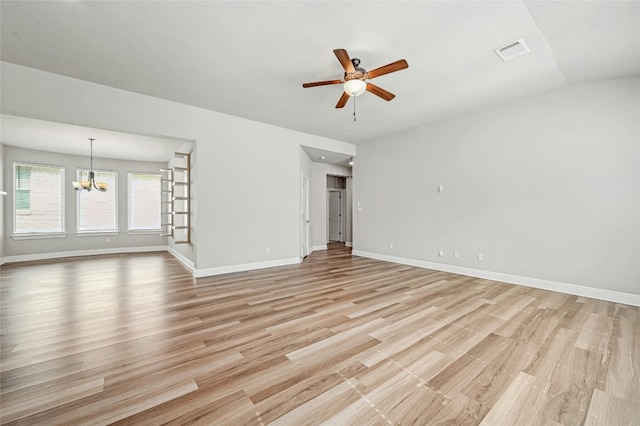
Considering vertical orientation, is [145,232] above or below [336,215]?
below

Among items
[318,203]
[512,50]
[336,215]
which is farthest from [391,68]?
[336,215]

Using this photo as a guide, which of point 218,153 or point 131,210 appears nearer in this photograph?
point 218,153

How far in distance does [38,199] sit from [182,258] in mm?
4258

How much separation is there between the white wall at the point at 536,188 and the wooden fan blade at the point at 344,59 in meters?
3.40

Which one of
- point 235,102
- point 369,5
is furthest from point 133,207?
point 369,5

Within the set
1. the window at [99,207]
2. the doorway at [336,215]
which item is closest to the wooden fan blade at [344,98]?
the doorway at [336,215]

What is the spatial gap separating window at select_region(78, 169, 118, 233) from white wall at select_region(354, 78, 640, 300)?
8455 millimetres

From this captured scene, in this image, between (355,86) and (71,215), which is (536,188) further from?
(71,215)

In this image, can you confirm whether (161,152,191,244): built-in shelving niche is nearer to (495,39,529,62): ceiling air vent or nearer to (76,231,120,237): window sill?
(76,231,120,237): window sill

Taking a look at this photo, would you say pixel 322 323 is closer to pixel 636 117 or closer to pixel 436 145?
pixel 436 145

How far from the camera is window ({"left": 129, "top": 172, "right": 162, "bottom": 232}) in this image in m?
8.04

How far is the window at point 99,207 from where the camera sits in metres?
7.30

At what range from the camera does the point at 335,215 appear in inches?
397

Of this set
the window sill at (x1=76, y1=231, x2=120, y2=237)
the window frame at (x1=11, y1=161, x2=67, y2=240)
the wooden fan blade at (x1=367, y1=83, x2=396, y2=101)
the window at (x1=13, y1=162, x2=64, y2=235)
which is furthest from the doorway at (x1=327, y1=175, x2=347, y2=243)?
the window at (x1=13, y1=162, x2=64, y2=235)
